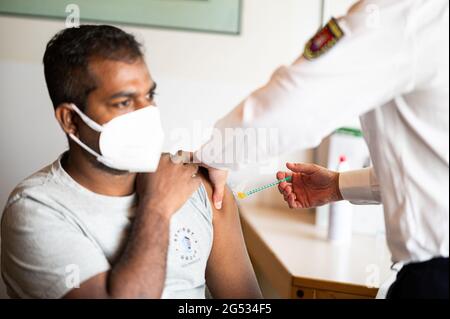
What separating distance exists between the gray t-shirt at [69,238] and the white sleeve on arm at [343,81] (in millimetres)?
345

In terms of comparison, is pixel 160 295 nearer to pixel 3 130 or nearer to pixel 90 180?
pixel 90 180

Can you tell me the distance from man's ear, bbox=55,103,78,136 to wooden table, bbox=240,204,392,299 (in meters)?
0.51

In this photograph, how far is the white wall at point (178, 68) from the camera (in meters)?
1.56

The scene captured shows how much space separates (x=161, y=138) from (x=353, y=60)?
46cm

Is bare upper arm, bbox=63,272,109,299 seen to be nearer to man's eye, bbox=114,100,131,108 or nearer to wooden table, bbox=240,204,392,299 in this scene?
man's eye, bbox=114,100,131,108

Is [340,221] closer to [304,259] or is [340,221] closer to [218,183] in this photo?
[304,259]

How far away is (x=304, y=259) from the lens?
5.63 ft

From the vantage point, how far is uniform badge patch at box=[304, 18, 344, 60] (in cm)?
102

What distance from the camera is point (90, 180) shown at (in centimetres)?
129

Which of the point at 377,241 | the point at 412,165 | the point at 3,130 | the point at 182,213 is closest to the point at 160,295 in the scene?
the point at 182,213

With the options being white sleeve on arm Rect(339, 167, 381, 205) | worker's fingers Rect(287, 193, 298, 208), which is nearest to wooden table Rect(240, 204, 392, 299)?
worker's fingers Rect(287, 193, 298, 208)

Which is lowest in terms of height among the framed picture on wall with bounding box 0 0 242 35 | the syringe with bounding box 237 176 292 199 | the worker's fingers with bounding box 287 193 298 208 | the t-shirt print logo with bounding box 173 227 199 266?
the t-shirt print logo with bounding box 173 227 199 266

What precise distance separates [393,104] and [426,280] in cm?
30

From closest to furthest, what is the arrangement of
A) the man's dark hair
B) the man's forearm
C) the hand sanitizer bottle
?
the man's forearm < the man's dark hair < the hand sanitizer bottle
